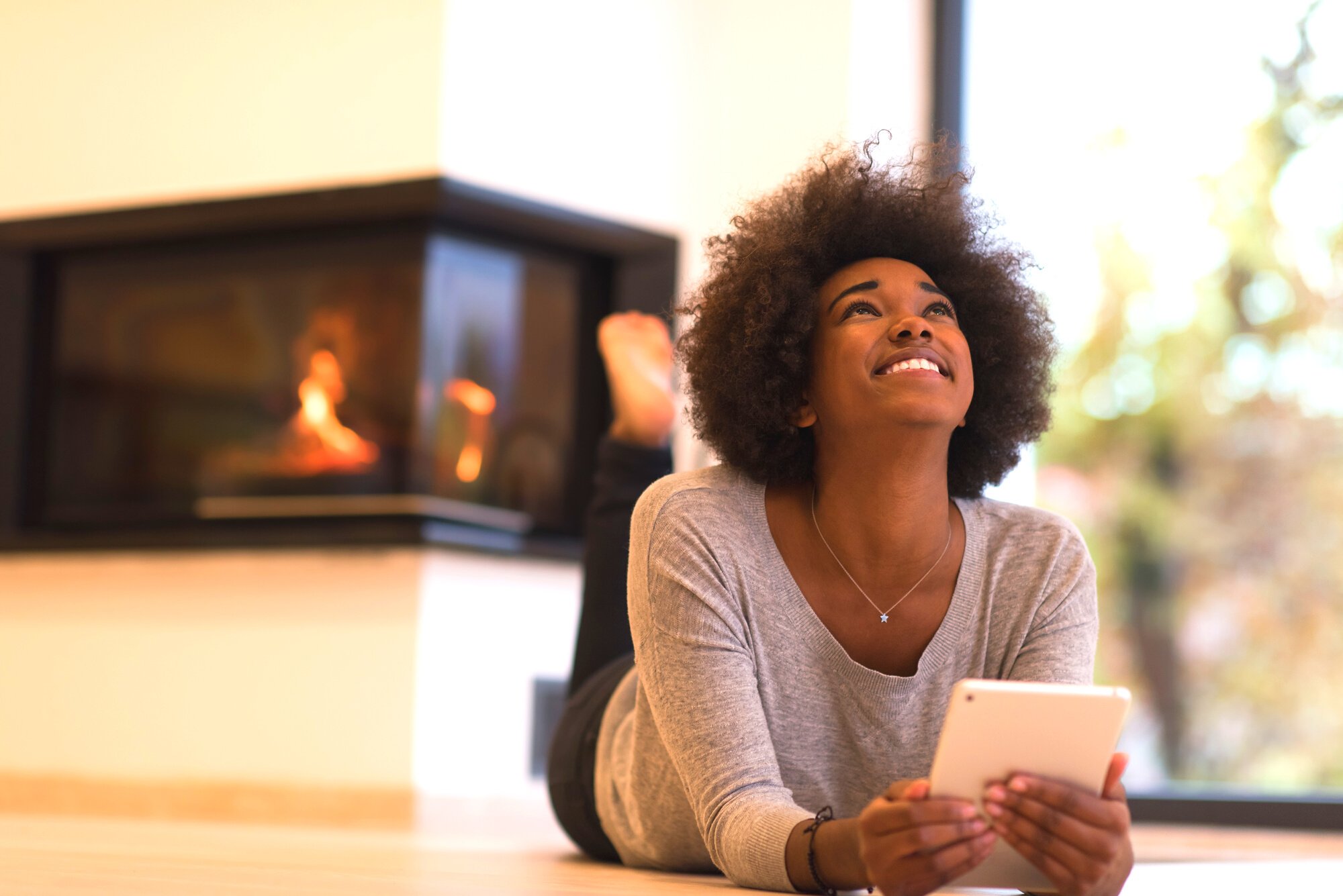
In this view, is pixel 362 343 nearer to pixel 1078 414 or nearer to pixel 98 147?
pixel 98 147

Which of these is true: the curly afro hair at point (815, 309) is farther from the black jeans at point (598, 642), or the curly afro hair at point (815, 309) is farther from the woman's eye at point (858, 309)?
the black jeans at point (598, 642)

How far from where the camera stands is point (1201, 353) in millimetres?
6641

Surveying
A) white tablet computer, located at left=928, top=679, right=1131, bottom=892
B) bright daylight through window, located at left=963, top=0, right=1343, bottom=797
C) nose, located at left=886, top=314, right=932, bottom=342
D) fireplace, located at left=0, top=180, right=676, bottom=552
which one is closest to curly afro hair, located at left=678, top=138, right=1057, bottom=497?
nose, located at left=886, top=314, right=932, bottom=342

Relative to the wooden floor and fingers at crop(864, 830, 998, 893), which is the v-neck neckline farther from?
fingers at crop(864, 830, 998, 893)

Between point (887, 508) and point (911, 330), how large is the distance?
0.19 m

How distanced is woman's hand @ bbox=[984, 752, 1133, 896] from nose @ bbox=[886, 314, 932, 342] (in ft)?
1.66

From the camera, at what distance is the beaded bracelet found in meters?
1.35

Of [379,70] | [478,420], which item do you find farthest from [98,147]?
[478,420]

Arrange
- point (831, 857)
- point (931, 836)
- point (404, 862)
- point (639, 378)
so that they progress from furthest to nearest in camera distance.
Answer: point (639, 378) → point (404, 862) → point (831, 857) → point (931, 836)

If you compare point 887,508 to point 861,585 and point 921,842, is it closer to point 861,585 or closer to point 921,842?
point 861,585

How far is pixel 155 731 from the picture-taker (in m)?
3.35

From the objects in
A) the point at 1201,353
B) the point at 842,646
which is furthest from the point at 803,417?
the point at 1201,353

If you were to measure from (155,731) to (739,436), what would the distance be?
2130 millimetres

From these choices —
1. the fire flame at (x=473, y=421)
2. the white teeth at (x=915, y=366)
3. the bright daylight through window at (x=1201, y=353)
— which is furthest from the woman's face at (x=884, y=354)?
the bright daylight through window at (x=1201, y=353)
